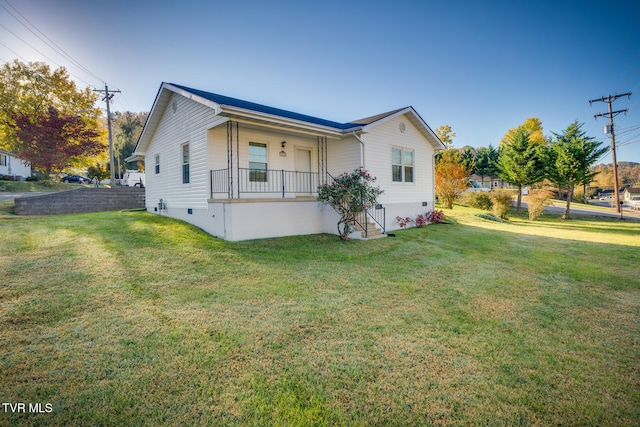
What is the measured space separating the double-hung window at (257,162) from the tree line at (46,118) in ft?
61.6

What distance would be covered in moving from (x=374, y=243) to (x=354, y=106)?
14189 millimetres

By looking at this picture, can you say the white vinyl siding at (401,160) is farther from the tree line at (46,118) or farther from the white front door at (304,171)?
the tree line at (46,118)

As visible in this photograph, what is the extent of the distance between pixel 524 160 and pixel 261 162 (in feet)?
62.5

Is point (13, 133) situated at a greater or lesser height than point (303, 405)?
greater

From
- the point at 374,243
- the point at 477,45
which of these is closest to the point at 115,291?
the point at 374,243

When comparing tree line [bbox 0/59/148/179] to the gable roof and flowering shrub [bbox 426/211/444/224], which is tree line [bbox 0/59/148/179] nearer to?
the gable roof

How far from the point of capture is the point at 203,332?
3.28m

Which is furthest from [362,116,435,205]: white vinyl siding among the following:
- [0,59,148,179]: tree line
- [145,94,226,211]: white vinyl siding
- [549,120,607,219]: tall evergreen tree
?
[0,59,148,179]: tree line

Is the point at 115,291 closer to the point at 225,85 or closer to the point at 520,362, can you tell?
the point at 520,362

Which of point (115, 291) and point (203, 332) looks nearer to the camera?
point (203, 332)

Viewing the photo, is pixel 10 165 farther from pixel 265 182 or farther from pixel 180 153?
pixel 265 182

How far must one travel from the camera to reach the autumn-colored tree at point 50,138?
70.4 feet

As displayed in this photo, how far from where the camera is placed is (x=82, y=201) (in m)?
14.0

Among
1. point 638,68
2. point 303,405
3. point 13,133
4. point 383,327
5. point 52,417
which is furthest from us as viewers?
point 13,133
